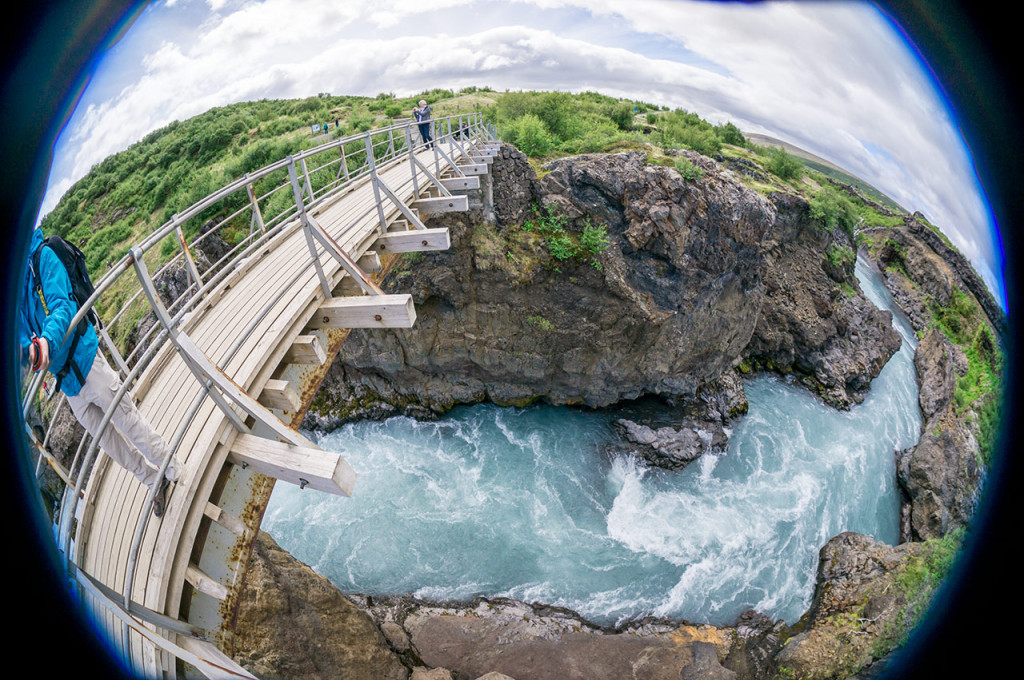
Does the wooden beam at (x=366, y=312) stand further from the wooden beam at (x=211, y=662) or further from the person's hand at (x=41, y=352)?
the wooden beam at (x=211, y=662)

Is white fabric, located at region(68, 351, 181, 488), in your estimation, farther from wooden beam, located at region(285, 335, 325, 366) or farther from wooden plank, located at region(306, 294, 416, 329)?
wooden plank, located at region(306, 294, 416, 329)

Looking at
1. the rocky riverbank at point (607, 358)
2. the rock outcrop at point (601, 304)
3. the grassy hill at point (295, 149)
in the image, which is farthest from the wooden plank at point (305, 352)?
the rock outcrop at point (601, 304)

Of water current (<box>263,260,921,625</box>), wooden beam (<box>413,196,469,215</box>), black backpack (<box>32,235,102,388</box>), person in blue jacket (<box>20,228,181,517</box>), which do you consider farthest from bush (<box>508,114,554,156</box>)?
person in blue jacket (<box>20,228,181,517</box>)

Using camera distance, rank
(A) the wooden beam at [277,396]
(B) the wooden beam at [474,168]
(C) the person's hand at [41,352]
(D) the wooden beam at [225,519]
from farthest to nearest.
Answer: (B) the wooden beam at [474,168] → (A) the wooden beam at [277,396] → (D) the wooden beam at [225,519] → (C) the person's hand at [41,352]

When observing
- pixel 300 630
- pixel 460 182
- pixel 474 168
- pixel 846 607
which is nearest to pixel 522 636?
pixel 300 630

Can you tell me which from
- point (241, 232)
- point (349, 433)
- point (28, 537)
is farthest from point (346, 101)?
point (28, 537)

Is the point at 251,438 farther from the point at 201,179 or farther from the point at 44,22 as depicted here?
the point at 201,179

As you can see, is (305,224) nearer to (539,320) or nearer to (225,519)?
(225,519)
